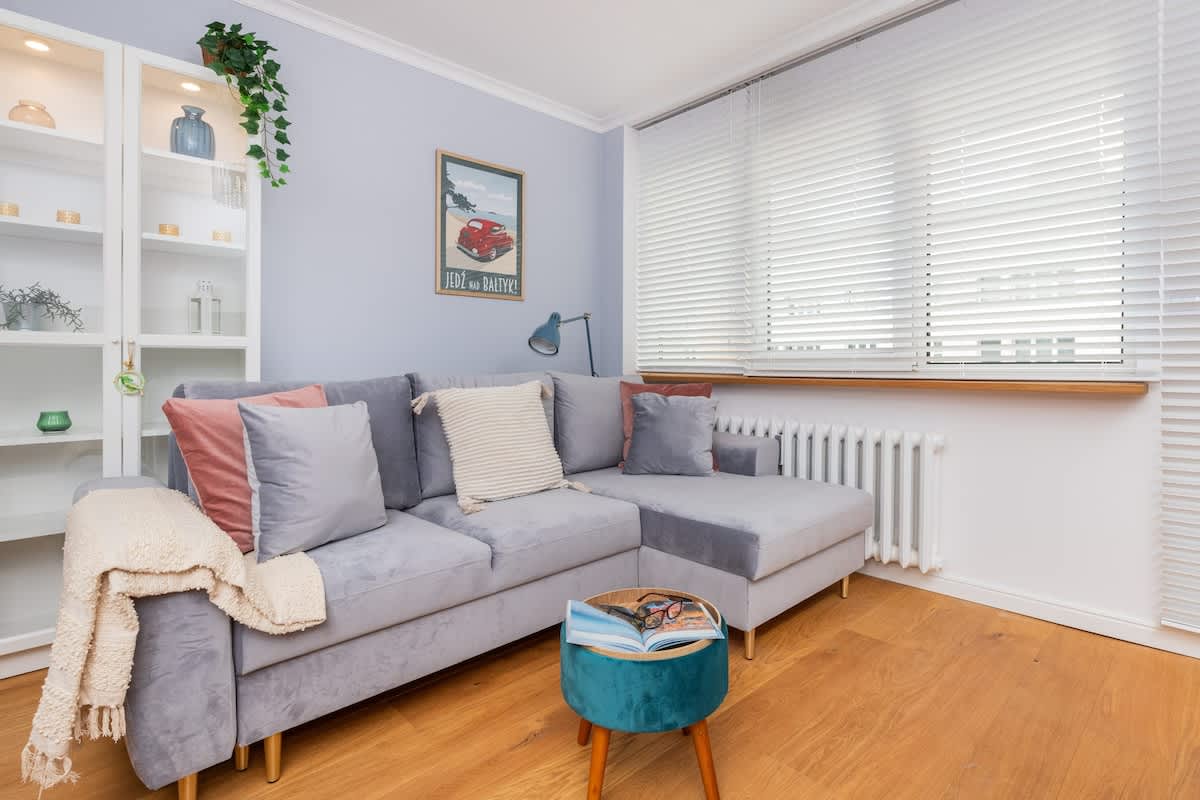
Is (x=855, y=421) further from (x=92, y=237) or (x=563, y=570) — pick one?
(x=92, y=237)

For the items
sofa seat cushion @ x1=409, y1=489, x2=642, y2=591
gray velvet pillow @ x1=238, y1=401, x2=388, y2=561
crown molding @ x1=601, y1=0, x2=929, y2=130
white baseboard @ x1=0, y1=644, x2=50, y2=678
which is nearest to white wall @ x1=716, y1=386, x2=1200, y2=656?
sofa seat cushion @ x1=409, y1=489, x2=642, y2=591

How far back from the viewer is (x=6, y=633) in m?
1.90

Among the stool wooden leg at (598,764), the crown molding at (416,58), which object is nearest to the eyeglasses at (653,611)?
the stool wooden leg at (598,764)

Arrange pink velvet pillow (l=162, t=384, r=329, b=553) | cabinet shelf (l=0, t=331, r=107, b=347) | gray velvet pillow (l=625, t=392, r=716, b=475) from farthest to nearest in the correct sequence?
gray velvet pillow (l=625, t=392, r=716, b=475)
cabinet shelf (l=0, t=331, r=107, b=347)
pink velvet pillow (l=162, t=384, r=329, b=553)

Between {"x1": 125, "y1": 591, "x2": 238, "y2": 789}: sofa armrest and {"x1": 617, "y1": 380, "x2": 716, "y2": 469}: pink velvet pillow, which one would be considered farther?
{"x1": 617, "y1": 380, "x2": 716, "y2": 469}: pink velvet pillow

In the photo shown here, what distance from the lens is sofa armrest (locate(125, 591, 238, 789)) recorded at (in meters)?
1.22

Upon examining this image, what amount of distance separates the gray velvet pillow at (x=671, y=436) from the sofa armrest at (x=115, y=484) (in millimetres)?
1827

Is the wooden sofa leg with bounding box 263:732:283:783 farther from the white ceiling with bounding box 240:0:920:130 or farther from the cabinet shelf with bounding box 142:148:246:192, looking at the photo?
the white ceiling with bounding box 240:0:920:130

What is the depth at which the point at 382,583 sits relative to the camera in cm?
159

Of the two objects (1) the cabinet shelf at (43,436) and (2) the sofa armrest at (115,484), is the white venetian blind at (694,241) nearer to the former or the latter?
(2) the sofa armrest at (115,484)

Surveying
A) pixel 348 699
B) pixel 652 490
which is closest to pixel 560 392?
pixel 652 490

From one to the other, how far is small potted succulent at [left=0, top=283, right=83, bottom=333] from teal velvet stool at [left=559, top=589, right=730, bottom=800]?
2.01 meters

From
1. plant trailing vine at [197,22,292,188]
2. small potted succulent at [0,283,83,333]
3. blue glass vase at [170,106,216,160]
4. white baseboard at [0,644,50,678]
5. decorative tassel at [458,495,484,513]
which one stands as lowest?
white baseboard at [0,644,50,678]

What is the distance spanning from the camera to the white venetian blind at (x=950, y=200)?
210 centimetres
